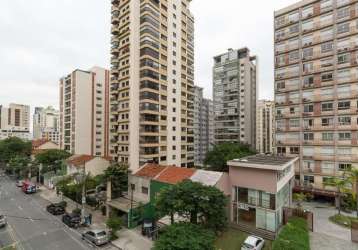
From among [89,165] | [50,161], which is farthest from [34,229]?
[50,161]

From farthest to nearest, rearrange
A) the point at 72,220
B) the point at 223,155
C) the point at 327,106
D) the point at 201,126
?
1. the point at 201,126
2. the point at 223,155
3. the point at 327,106
4. the point at 72,220

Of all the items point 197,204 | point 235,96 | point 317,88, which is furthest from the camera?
point 235,96

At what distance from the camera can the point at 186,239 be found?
55.3 ft

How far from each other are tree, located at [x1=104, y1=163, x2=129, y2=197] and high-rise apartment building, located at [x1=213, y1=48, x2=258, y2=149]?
52028 millimetres

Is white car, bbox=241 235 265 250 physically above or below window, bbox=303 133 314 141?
below

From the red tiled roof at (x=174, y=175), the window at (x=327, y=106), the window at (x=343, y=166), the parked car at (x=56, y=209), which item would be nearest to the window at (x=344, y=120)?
the window at (x=327, y=106)

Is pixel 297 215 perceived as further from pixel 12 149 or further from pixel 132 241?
pixel 12 149

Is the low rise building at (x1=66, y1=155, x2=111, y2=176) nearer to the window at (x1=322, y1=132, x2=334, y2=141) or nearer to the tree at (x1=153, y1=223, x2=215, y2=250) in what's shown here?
the tree at (x1=153, y1=223, x2=215, y2=250)

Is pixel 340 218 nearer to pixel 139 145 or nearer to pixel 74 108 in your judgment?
pixel 139 145

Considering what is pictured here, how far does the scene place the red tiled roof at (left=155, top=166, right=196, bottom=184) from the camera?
90.8ft

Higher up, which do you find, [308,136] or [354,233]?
[308,136]

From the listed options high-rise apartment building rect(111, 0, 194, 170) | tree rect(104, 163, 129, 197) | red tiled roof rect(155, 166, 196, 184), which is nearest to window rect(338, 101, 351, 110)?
red tiled roof rect(155, 166, 196, 184)

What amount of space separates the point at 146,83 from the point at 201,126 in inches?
2370

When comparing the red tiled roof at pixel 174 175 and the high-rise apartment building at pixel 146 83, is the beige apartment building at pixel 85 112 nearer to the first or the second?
the high-rise apartment building at pixel 146 83
